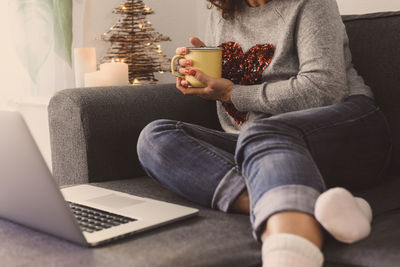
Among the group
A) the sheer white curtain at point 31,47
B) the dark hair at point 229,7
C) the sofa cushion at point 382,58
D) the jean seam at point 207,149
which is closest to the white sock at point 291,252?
the jean seam at point 207,149

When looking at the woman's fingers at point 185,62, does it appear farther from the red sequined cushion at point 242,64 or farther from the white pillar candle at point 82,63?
the white pillar candle at point 82,63

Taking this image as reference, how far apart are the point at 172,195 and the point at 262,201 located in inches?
15.2

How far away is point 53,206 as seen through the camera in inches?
30.8

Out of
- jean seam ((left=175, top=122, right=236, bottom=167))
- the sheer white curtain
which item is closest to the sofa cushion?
jean seam ((left=175, top=122, right=236, bottom=167))

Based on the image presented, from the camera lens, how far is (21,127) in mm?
Answer: 735

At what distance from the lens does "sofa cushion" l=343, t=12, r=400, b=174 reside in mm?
1316

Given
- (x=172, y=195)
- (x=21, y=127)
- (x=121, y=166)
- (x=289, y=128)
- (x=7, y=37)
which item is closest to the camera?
(x=21, y=127)

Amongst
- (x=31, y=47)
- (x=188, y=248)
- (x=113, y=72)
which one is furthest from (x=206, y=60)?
(x=31, y=47)

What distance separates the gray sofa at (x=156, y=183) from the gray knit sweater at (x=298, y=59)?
13 centimetres

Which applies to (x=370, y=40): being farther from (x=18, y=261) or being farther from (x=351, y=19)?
(x=18, y=261)

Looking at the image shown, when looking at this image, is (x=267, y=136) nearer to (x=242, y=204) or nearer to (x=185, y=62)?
(x=242, y=204)

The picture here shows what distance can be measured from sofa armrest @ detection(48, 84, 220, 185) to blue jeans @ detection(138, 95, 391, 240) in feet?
0.55

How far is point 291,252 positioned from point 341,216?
0.37 feet

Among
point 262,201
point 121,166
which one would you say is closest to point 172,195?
point 121,166
